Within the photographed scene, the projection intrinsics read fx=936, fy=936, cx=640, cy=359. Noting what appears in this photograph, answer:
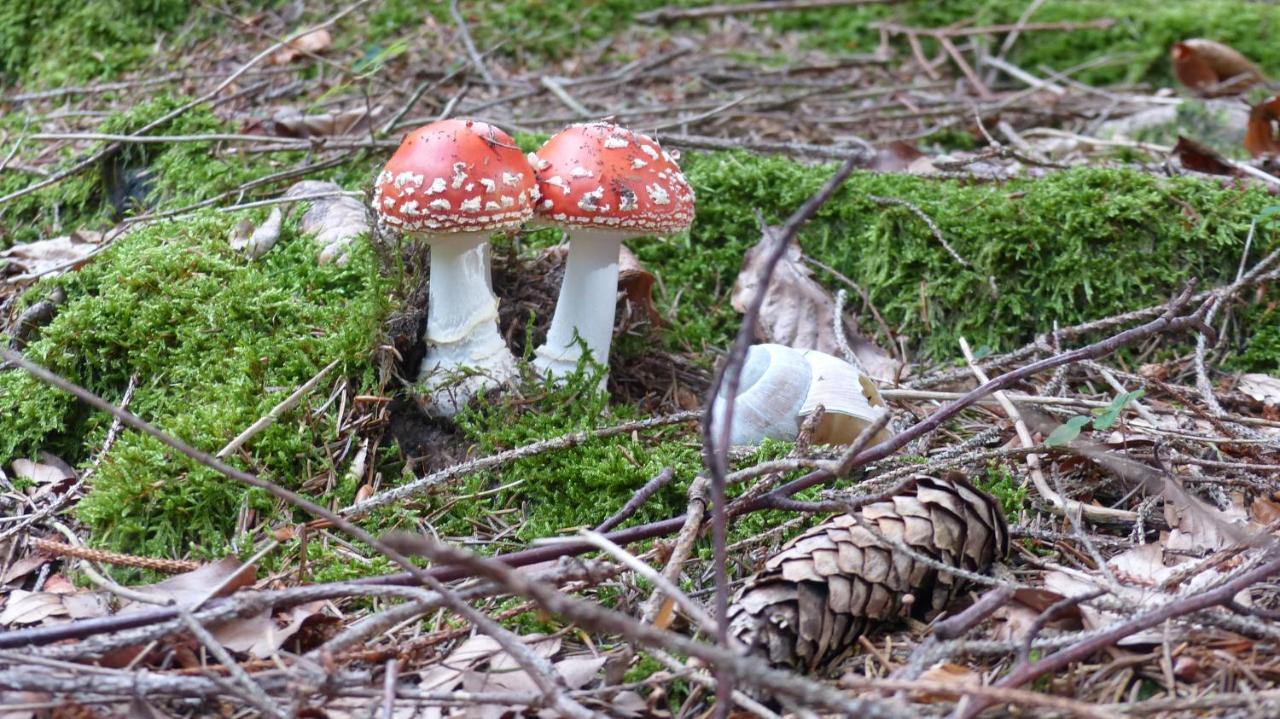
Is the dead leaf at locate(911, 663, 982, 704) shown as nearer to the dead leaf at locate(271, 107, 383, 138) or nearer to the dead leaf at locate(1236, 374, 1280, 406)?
the dead leaf at locate(1236, 374, 1280, 406)

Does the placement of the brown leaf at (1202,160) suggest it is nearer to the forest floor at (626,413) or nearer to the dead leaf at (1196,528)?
the forest floor at (626,413)

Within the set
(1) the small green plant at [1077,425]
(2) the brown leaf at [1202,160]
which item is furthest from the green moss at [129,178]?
(2) the brown leaf at [1202,160]

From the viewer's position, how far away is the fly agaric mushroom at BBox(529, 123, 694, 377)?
2.66m

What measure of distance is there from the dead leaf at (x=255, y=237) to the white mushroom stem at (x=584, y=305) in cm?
109

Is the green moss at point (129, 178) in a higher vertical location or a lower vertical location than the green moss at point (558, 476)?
higher

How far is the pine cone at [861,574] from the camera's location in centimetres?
193

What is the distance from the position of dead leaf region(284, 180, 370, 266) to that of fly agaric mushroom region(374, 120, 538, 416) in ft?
1.91

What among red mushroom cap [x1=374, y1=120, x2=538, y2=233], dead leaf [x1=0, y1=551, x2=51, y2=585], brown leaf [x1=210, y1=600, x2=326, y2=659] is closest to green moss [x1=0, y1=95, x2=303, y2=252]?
red mushroom cap [x1=374, y1=120, x2=538, y2=233]

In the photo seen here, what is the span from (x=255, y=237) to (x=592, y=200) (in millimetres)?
1408

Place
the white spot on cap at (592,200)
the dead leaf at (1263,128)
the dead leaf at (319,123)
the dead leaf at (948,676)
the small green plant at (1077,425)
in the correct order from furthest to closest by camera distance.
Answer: the dead leaf at (319,123) < the dead leaf at (1263,128) < the white spot on cap at (592,200) < the small green plant at (1077,425) < the dead leaf at (948,676)

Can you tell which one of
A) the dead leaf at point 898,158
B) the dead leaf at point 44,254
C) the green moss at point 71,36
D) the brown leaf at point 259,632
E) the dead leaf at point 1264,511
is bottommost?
the dead leaf at point 1264,511

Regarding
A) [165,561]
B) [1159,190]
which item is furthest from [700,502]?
[1159,190]

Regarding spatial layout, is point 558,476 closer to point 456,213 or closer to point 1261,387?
point 456,213

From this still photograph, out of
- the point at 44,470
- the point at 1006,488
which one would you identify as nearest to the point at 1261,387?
the point at 1006,488
